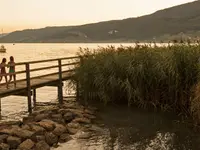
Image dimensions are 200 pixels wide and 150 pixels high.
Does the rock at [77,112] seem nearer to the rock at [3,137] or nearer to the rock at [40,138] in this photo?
the rock at [40,138]

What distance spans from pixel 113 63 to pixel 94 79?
1244 mm

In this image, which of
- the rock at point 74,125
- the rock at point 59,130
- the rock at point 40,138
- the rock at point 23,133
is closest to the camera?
the rock at point 23,133

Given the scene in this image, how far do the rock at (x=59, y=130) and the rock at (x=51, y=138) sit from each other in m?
0.39

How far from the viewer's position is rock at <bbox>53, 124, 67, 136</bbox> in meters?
11.9

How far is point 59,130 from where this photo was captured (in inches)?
475

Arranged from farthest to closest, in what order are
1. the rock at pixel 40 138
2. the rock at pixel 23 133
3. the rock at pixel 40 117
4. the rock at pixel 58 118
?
the rock at pixel 40 117, the rock at pixel 58 118, the rock at pixel 40 138, the rock at pixel 23 133

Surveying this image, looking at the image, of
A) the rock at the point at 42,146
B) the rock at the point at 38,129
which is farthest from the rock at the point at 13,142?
the rock at the point at 38,129

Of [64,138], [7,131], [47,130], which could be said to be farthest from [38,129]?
[7,131]

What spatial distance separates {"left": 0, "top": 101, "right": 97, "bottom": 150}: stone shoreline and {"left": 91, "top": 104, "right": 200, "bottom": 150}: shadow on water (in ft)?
3.17

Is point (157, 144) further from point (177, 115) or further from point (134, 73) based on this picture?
point (134, 73)

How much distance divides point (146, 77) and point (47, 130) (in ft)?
18.1

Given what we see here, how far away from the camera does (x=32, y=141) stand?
10.7 metres

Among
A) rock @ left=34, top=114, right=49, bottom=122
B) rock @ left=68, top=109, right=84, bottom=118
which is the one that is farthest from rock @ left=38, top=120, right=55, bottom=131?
rock @ left=68, top=109, right=84, bottom=118

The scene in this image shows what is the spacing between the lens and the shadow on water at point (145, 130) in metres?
11.2
